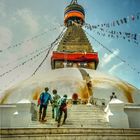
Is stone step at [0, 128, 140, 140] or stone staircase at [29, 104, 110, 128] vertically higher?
stone staircase at [29, 104, 110, 128]

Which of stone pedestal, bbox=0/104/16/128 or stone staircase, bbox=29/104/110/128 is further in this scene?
stone pedestal, bbox=0/104/16/128

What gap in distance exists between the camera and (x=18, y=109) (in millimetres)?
11039

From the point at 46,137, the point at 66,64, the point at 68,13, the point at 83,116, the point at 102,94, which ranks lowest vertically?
the point at 46,137

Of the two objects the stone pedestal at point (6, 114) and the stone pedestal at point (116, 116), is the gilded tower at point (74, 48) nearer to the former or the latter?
the stone pedestal at point (6, 114)

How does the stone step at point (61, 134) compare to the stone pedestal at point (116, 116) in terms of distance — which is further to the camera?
the stone pedestal at point (116, 116)

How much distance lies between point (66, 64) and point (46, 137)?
18308mm

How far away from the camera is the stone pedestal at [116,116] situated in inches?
427

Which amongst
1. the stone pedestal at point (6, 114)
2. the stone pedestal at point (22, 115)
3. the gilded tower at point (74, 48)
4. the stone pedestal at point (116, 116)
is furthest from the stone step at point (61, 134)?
the gilded tower at point (74, 48)

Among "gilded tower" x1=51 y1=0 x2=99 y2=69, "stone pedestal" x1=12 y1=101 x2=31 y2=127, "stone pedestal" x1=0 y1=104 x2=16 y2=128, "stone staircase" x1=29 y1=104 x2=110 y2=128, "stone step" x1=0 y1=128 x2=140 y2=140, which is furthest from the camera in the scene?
"gilded tower" x1=51 y1=0 x2=99 y2=69

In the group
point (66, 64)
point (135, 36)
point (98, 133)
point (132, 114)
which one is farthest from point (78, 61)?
point (98, 133)

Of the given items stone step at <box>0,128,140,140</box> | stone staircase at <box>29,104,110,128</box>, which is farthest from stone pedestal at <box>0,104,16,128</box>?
stone step at <box>0,128,140,140</box>

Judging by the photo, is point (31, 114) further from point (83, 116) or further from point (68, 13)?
point (68, 13)

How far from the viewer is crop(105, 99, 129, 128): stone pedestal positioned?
10836 mm

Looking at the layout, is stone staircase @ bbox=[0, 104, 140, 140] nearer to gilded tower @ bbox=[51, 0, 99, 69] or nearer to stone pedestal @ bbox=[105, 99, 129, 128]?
stone pedestal @ bbox=[105, 99, 129, 128]
